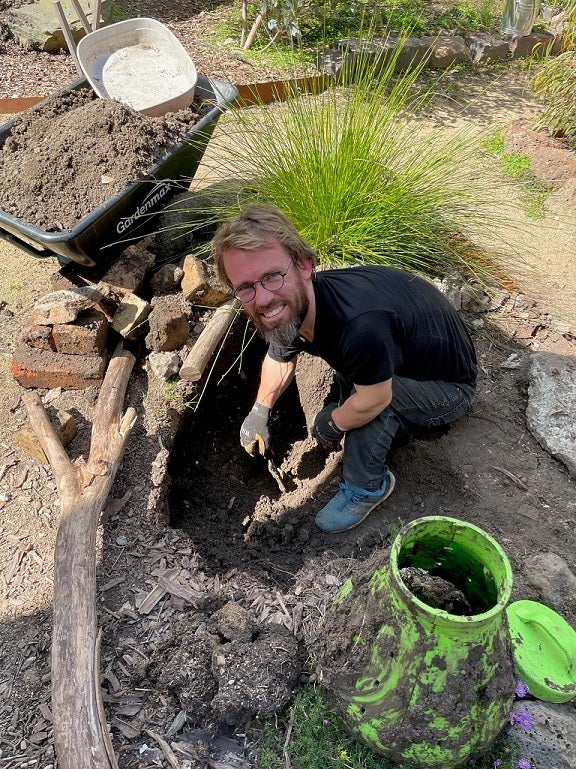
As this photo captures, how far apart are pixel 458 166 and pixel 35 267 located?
8.05 ft

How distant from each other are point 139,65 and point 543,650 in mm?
3500

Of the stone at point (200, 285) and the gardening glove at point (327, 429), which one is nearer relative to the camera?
the gardening glove at point (327, 429)

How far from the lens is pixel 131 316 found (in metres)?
2.80

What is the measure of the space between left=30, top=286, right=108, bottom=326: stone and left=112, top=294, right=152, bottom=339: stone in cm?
11

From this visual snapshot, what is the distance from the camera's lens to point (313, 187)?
115 inches

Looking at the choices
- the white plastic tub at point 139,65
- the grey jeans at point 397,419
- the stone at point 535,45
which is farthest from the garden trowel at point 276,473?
the stone at point 535,45

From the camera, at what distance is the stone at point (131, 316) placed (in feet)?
9.18

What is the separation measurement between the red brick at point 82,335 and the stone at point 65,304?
0.04 m

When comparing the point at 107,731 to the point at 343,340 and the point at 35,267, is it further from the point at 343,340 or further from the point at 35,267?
the point at 35,267

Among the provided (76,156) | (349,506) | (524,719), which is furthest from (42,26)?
(524,719)

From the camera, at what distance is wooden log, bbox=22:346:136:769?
5.12ft

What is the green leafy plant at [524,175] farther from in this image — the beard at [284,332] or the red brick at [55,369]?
the red brick at [55,369]

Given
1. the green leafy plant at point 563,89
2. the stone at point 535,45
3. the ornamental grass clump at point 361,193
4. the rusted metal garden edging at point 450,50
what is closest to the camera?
the ornamental grass clump at point 361,193

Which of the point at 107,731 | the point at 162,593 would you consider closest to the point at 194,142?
the point at 162,593
